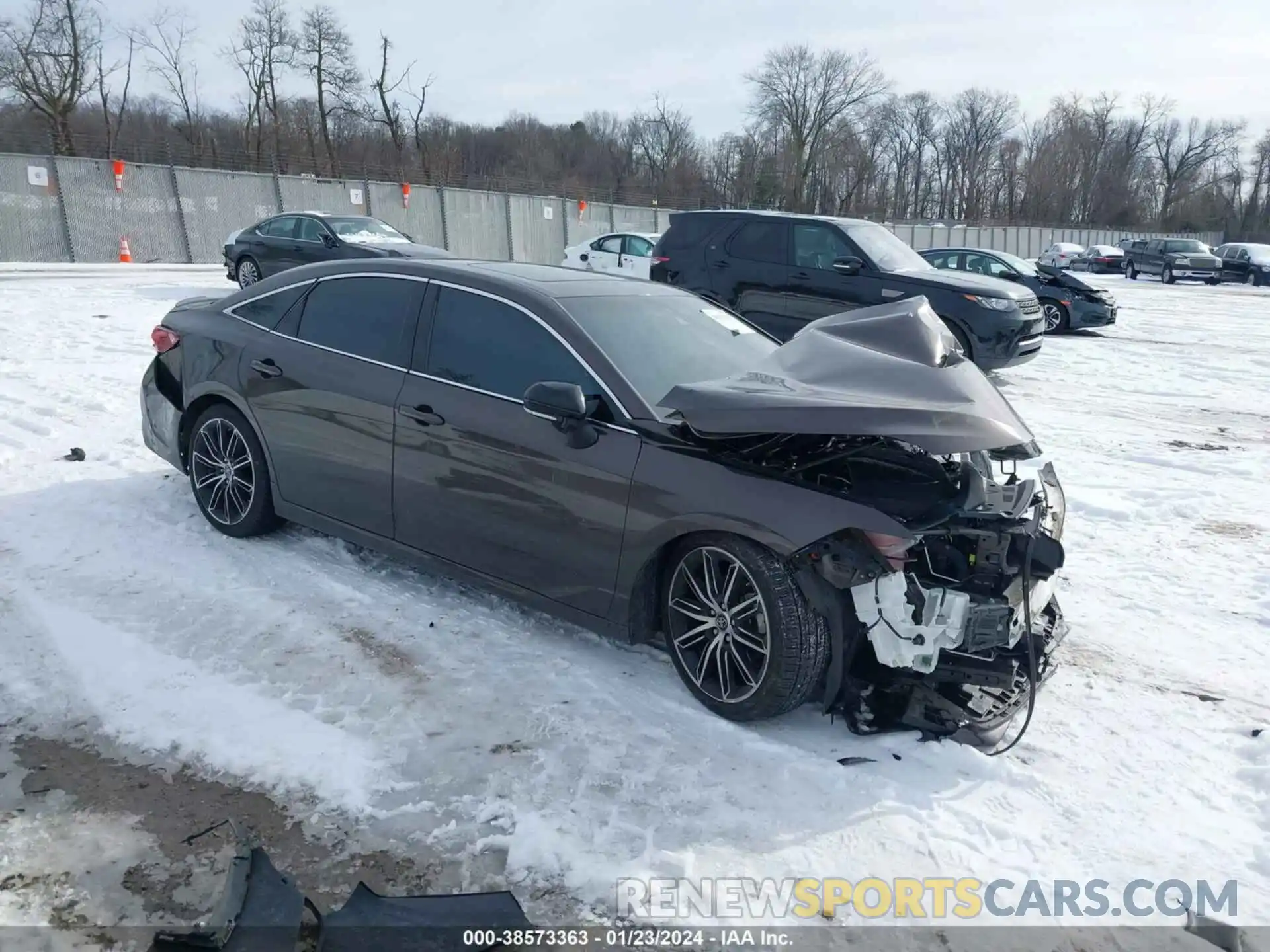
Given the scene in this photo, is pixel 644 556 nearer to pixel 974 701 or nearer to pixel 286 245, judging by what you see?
pixel 974 701

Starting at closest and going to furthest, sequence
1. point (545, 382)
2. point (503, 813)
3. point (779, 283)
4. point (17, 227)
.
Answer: point (503, 813), point (545, 382), point (779, 283), point (17, 227)

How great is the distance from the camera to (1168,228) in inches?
3191

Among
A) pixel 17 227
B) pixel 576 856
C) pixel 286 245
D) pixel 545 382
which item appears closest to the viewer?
pixel 576 856

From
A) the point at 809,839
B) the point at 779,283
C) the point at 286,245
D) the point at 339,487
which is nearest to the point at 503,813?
the point at 809,839

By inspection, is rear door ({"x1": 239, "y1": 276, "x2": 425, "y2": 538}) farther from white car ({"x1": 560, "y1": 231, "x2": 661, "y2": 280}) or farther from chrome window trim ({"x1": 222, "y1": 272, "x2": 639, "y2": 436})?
white car ({"x1": 560, "y1": 231, "x2": 661, "y2": 280})

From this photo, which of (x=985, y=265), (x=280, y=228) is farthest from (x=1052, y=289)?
(x=280, y=228)

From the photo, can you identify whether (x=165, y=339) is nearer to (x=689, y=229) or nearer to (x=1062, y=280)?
(x=689, y=229)

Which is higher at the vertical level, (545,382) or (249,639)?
(545,382)

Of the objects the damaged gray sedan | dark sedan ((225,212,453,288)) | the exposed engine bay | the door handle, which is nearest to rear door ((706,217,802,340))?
dark sedan ((225,212,453,288))

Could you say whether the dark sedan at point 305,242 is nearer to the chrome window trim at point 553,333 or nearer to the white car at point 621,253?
the white car at point 621,253

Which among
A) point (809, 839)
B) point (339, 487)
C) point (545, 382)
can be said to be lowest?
point (809, 839)

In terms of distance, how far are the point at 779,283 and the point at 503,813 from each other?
8782 mm

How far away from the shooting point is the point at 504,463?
4125mm

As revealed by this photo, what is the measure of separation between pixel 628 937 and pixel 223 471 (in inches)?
150
